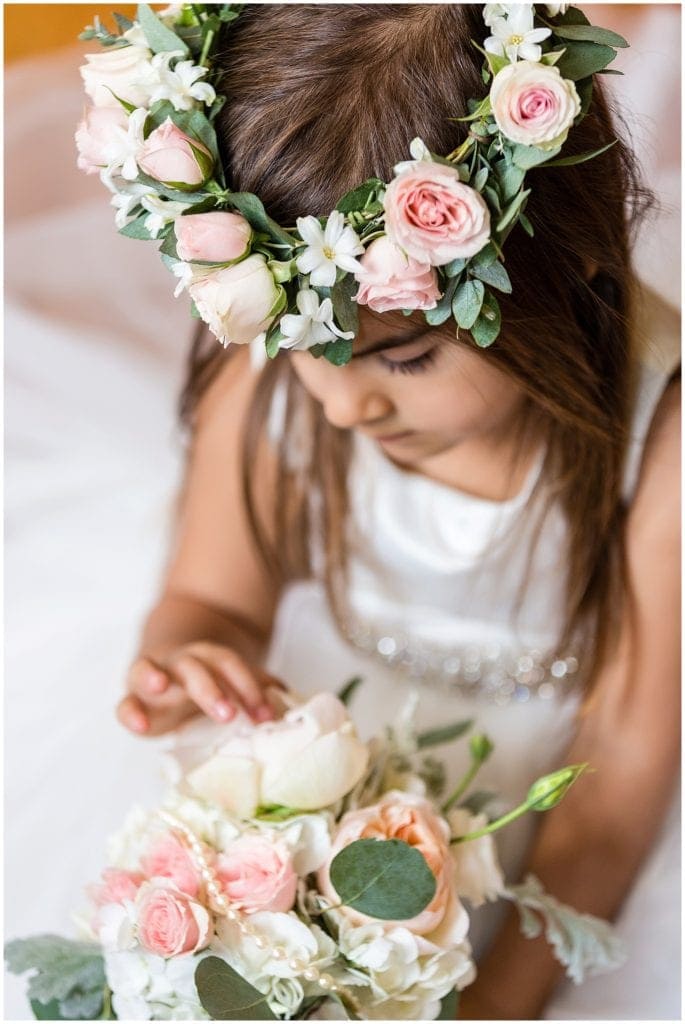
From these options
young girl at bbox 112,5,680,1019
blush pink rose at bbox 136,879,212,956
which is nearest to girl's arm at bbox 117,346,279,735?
young girl at bbox 112,5,680,1019

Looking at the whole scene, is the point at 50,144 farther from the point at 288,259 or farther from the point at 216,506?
the point at 288,259

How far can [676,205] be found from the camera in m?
0.93

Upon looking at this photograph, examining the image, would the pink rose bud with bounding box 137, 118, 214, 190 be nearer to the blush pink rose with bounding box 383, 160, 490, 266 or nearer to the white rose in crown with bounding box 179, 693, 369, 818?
the blush pink rose with bounding box 383, 160, 490, 266

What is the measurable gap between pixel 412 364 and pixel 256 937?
445 millimetres

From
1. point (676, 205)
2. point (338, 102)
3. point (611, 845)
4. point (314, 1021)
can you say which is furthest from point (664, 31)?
point (314, 1021)

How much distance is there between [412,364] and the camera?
0.84 meters

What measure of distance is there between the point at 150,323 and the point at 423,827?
0.93 m

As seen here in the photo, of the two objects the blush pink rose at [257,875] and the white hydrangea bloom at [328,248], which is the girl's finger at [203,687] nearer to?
the blush pink rose at [257,875]

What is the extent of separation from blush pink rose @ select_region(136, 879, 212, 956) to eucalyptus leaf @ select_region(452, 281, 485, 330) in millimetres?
427

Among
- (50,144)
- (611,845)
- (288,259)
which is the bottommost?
(611,845)

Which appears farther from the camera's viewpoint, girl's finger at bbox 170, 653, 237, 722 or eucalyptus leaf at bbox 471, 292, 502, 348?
girl's finger at bbox 170, 653, 237, 722

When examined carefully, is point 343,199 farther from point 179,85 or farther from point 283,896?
point 283,896

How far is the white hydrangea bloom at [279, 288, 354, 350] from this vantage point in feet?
2.26

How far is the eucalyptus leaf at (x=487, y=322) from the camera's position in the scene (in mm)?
705
